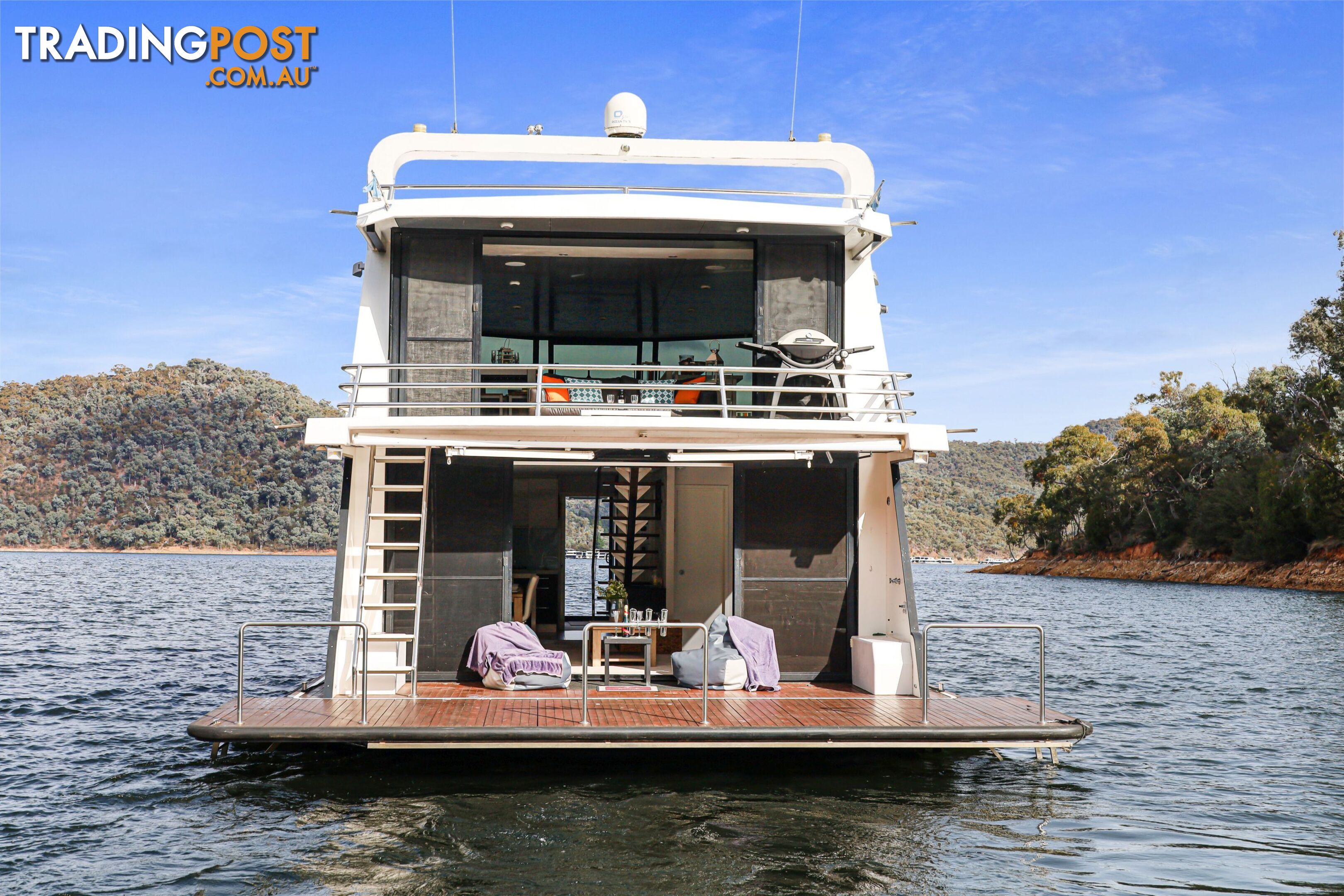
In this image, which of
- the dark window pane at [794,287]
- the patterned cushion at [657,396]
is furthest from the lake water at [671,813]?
the patterned cushion at [657,396]

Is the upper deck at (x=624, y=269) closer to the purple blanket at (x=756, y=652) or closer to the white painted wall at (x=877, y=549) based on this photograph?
the white painted wall at (x=877, y=549)

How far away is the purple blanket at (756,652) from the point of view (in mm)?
10062

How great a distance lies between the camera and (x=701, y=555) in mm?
14016

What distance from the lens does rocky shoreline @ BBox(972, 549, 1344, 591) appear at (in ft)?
147

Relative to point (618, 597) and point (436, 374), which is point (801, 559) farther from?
point (436, 374)

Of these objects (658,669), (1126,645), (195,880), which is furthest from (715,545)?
(1126,645)

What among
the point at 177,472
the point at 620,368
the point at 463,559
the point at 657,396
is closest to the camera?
the point at 620,368

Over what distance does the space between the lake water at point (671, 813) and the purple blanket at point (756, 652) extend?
68 centimetres

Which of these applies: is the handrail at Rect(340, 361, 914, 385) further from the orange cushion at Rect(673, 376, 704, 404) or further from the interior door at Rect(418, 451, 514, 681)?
the orange cushion at Rect(673, 376, 704, 404)

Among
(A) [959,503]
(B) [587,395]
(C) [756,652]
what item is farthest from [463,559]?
(A) [959,503]

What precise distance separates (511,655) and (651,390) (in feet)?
9.69

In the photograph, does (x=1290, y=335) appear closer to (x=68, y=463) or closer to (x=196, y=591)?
(x=196, y=591)

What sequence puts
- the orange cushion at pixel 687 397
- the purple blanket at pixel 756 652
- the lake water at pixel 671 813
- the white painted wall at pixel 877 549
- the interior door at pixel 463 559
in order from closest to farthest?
the lake water at pixel 671 813 → the purple blanket at pixel 756 652 → the interior door at pixel 463 559 → the white painted wall at pixel 877 549 → the orange cushion at pixel 687 397

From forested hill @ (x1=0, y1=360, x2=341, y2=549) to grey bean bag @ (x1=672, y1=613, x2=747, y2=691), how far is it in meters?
80.1
